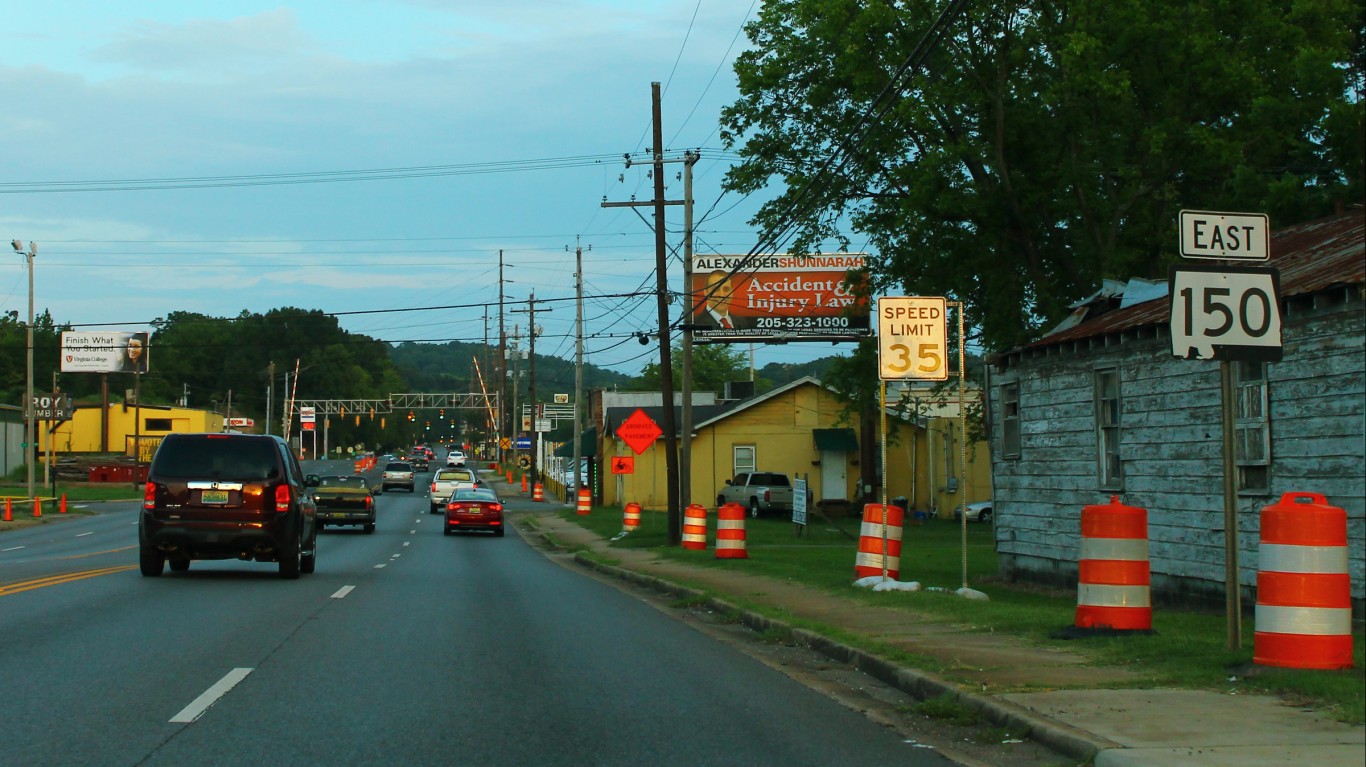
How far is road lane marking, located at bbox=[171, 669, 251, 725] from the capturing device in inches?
342

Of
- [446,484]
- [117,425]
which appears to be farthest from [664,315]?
[117,425]

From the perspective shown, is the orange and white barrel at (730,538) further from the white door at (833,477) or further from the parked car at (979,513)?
the white door at (833,477)

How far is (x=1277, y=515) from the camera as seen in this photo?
9.48 m

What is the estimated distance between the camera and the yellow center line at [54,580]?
1756 cm

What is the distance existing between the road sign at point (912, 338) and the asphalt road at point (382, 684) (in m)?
3.77

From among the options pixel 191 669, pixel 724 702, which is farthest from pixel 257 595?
pixel 724 702

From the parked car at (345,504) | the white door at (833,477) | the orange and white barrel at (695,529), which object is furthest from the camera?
the white door at (833,477)

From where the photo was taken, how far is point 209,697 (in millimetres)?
9430

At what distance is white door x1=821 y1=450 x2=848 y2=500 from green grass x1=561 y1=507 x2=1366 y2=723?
23.1 metres

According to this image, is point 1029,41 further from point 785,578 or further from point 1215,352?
point 1215,352

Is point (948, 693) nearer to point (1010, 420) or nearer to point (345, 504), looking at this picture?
point (1010, 420)

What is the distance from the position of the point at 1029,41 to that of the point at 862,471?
21.8 metres

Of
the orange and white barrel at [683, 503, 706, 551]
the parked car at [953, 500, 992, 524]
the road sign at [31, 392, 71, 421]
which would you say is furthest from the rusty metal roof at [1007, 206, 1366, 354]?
the road sign at [31, 392, 71, 421]

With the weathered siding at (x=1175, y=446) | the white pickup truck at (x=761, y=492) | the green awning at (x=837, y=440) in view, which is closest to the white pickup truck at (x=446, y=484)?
the white pickup truck at (x=761, y=492)
